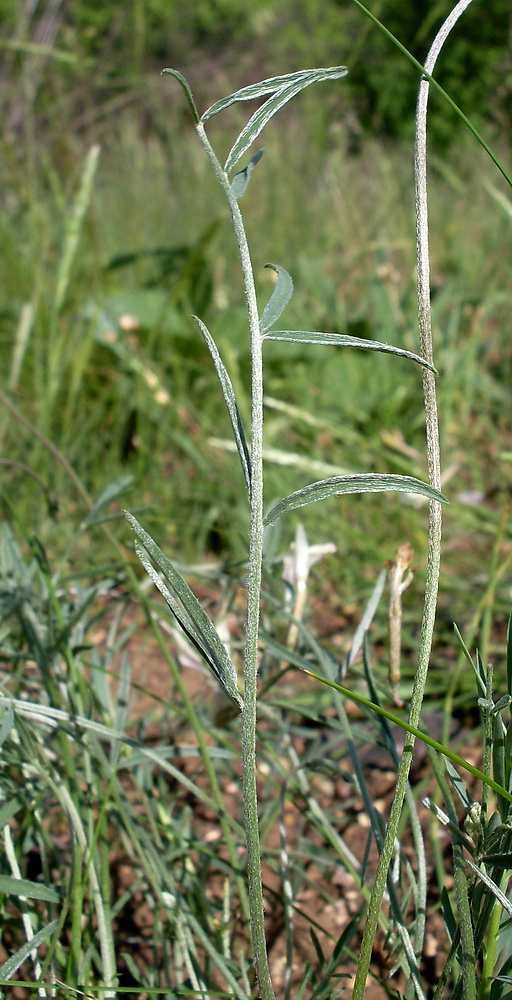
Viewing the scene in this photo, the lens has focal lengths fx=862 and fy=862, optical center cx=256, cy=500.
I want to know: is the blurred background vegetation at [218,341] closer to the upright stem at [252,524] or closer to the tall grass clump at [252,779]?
the tall grass clump at [252,779]

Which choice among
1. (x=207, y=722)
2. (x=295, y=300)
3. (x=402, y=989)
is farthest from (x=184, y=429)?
(x=402, y=989)

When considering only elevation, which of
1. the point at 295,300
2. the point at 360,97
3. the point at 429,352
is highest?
the point at 360,97

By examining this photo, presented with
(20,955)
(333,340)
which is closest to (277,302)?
(333,340)

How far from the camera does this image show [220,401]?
1114 mm

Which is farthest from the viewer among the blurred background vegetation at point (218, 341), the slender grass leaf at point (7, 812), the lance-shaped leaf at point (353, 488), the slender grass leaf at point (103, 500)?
the blurred background vegetation at point (218, 341)

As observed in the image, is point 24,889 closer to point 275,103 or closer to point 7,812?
point 7,812

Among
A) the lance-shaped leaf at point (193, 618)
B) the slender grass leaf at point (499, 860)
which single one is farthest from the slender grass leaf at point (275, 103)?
the slender grass leaf at point (499, 860)

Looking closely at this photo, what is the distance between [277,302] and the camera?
0.24 meters

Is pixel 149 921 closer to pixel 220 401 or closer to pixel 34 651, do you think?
pixel 34 651

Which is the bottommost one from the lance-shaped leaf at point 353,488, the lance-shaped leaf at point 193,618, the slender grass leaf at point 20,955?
the slender grass leaf at point 20,955

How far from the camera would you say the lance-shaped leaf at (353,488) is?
0.22 meters

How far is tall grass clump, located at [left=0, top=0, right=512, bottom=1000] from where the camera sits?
23 centimetres

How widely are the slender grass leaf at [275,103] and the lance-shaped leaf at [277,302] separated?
3cm

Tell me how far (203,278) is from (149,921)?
97 cm
